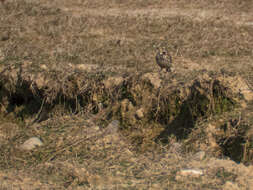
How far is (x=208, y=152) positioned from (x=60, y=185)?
129 cm

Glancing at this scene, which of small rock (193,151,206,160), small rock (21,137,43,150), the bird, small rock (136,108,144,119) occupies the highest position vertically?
the bird

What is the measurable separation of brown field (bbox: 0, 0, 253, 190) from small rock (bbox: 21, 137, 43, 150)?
2.5 inches

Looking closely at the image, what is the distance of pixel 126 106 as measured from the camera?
12.1ft

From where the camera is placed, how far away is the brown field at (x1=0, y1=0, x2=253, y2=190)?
2686mm

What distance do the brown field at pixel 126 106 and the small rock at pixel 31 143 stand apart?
6 cm

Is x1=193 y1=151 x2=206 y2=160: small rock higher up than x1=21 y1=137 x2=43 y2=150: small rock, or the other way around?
x1=193 y1=151 x2=206 y2=160: small rock

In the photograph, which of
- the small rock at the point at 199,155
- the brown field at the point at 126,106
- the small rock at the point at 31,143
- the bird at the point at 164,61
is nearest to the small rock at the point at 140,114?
the brown field at the point at 126,106

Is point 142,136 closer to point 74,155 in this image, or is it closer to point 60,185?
point 74,155

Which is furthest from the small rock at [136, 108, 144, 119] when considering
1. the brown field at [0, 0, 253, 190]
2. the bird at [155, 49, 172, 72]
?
the bird at [155, 49, 172, 72]

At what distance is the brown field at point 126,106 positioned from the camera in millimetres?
2686

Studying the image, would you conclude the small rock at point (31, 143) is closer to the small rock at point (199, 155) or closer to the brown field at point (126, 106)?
the brown field at point (126, 106)

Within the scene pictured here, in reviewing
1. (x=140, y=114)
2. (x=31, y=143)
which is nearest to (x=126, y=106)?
(x=140, y=114)

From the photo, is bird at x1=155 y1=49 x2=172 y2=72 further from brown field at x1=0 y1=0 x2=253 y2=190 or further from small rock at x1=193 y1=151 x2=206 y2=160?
small rock at x1=193 y1=151 x2=206 y2=160

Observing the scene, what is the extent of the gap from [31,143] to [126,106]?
108cm
